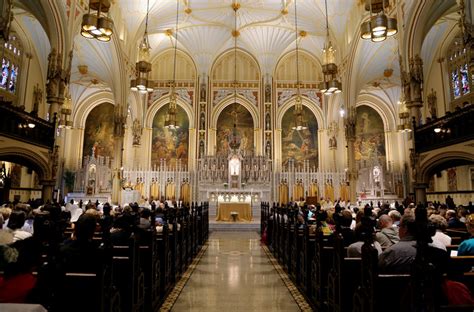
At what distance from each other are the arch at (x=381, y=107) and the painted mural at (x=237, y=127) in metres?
9.69

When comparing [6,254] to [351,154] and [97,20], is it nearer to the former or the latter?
[97,20]

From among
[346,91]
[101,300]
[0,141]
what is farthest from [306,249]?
[346,91]

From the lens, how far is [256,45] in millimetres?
24562

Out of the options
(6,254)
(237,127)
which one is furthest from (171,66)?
(6,254)

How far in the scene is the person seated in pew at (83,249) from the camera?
2.65 metres

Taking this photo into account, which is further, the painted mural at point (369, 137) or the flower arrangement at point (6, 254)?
the painted mural at point (369, 137)

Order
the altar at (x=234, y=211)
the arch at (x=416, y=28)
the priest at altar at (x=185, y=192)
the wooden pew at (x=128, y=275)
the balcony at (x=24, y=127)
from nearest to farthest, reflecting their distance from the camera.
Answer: the wooden pew at (x=128, y=275), the balcony at (x=24, y=127), the arch at (x=416, y=28), the altar at (x=234, y=211), the priest at altar at (x=185, y=192)

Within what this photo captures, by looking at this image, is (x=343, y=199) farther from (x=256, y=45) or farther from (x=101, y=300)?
(x=101, y=300)

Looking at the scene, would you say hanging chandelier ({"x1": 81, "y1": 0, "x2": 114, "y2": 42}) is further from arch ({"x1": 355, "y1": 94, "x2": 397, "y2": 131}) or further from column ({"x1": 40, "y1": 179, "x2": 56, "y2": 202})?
arch ({"x1": 355, "y1": 94, "x2": 397, "y2": 131})

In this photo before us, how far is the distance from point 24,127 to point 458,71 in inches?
841

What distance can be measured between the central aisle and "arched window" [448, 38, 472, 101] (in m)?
16.2

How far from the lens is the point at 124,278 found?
11.6 feet

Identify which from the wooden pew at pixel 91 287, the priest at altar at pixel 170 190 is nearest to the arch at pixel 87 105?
the priest at altar at pixel 170 190

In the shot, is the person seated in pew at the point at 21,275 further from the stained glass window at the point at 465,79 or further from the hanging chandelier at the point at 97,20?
the stained glass window at the point at 465,79
